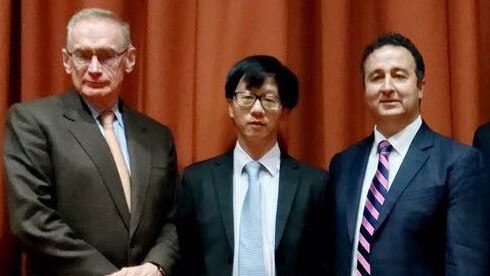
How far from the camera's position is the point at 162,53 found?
2506 mm

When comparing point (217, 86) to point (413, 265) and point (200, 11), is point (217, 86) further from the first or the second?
point (413, 265)

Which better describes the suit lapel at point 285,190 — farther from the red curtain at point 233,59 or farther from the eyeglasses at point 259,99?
the red curtain at point 233,59

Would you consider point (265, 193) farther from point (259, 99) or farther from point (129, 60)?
point (129, 60)

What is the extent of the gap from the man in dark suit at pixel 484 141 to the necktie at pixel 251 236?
0.60 m

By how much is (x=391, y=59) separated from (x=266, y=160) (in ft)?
1.40

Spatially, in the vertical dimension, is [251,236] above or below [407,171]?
below

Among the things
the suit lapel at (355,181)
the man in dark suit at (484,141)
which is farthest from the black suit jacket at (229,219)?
the man in dark suit at (484,141)

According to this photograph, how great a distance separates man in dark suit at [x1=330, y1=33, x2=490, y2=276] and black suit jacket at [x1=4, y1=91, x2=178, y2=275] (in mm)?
478

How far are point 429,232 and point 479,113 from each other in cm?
73

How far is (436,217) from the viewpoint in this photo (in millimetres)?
1910

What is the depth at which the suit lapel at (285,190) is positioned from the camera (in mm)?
2064

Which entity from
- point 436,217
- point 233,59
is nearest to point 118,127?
point 233,59

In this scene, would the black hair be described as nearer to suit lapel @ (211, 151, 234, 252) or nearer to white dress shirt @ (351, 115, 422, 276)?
white dress shirt @ (351, 115, 422, 276)

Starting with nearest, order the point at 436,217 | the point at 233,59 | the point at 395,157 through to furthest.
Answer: the point at 436,217, the point at 395,157, the point at 233,59
